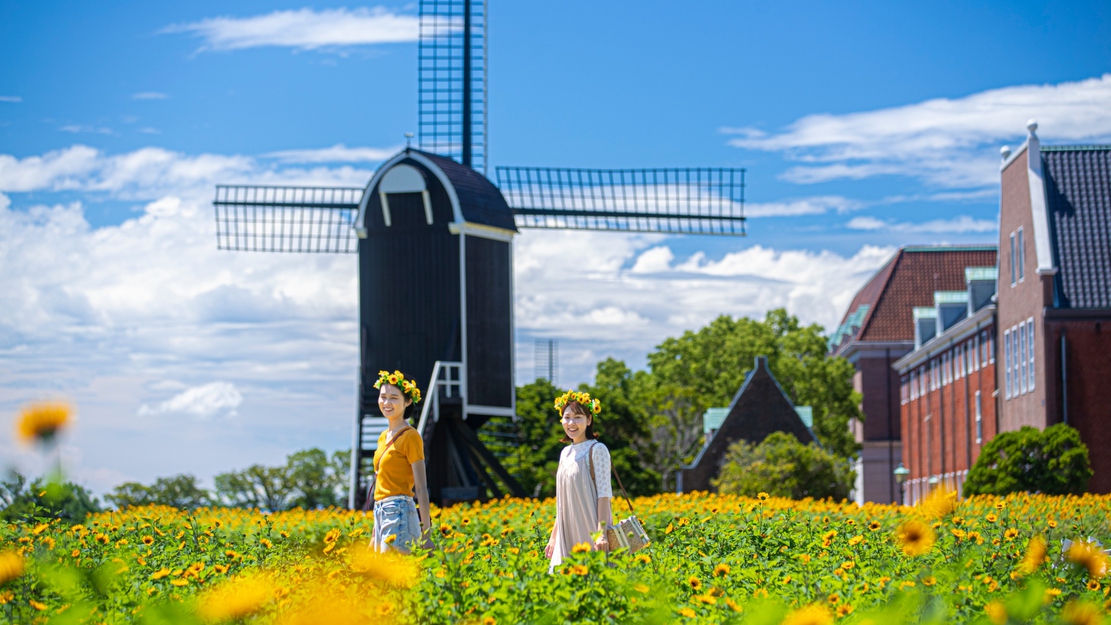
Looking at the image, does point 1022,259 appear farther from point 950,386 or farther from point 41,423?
point 41,423

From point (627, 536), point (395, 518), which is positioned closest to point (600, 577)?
point (627, 536)

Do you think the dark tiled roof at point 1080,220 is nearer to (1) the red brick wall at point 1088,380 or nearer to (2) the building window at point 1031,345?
(1) the red brick wall at point 1088,380

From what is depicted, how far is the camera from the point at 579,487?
10.3 m

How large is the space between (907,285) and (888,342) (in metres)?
4.31

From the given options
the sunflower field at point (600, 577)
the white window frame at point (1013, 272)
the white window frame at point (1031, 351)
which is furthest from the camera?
the white window frame at point (1013, 272)

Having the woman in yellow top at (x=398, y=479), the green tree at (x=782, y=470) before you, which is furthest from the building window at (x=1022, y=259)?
the woman in yellow top at (x=398, y=479)

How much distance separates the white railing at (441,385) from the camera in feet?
97.3

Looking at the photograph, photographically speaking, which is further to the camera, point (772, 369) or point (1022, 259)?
point (772, 369)

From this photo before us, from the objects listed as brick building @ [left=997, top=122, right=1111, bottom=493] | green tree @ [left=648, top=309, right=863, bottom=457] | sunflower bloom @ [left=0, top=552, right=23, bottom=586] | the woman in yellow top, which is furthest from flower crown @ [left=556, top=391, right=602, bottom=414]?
green tree @ [left=648, top=309, right=863, bottom=457]

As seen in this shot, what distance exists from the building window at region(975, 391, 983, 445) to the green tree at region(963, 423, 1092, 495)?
47.5 feet

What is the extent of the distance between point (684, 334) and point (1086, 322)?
25141 millimetres

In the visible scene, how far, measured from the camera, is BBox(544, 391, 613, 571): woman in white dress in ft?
33.7

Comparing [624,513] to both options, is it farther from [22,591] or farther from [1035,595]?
[1035,595]

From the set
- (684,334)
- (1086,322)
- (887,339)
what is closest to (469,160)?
(1086,322)
